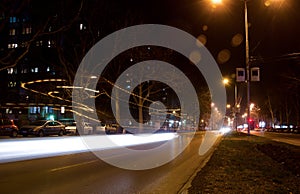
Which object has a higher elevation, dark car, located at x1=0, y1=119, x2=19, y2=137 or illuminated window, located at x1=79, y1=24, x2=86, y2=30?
illuminated window, located at x1=79, y1=24, x2=86, y2=30

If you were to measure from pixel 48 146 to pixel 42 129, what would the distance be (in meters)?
16.8

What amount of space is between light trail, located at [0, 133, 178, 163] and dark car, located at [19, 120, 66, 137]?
990 cm

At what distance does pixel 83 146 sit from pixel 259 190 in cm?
1856

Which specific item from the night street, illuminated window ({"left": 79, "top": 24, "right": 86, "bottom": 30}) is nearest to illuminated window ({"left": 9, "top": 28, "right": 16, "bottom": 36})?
the night street

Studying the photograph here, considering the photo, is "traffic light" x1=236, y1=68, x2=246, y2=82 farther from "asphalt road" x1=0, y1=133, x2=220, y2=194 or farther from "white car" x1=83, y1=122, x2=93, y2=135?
"white car" x1=83, y1=122, x2=93, y2=135

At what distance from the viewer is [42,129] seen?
127 feet

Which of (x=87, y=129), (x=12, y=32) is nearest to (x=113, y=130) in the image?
(x=87, y=129)

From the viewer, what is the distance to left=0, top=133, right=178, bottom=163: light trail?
62.7 ft

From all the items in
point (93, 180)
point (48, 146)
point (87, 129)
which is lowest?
point (93, 180)

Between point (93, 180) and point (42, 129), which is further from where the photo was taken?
point (42, 129)

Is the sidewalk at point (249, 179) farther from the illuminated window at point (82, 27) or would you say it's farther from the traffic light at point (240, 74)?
the illuminated window at point (82, 27)

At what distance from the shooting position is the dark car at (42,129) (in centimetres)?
3778

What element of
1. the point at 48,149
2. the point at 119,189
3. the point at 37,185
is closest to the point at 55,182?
the point at 37,185

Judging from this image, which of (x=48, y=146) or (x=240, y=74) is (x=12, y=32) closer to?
(x=240, y=74)
